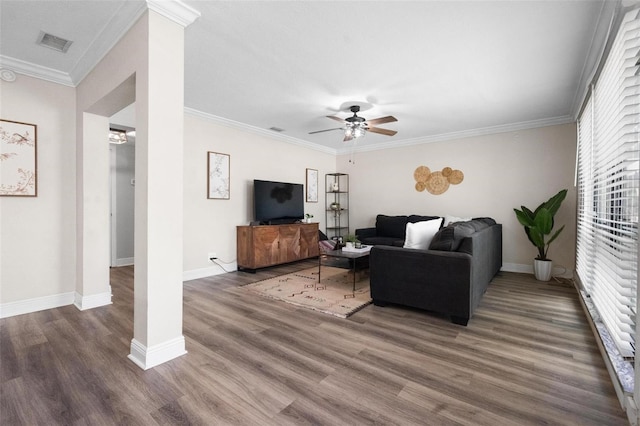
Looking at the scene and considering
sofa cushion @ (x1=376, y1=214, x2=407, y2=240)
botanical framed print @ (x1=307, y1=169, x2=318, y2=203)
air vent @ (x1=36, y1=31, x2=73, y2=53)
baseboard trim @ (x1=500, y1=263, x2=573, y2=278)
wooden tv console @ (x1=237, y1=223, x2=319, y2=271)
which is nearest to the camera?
air vent @ (x1=36, y1=31, x2=73, y2=53)

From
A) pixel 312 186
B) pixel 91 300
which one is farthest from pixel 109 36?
pixel 312 186

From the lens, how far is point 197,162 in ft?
14.5

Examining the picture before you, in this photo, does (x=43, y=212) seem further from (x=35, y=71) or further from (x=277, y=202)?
(x=277, y=202)

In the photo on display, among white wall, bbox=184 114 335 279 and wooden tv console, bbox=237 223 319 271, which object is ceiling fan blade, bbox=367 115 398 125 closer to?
white wall, bbox=184 114 335 279

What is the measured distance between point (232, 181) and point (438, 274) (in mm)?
3595

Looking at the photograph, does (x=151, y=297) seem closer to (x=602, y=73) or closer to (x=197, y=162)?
(x=197, y=162)

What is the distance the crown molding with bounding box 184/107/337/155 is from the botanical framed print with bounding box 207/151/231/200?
0.54 metres

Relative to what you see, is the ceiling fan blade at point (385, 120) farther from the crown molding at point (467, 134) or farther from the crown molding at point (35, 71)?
the crown molding at point (35, 71)

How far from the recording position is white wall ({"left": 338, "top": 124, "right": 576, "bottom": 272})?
14.8 feet

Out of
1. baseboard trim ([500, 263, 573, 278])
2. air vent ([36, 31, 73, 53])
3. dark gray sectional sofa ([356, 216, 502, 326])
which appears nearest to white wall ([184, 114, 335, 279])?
air vent ([36, 31, 73, 53])

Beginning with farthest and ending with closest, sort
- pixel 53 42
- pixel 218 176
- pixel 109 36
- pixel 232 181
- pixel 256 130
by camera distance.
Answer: pixel 256 130 → pixel 232 181 → pixel 218 176 → pixel 53 42 → pixel 109 36

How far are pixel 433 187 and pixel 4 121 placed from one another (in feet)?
20.2

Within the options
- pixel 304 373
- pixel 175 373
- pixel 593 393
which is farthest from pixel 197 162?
pixel 593 393

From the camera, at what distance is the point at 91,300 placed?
122 inches
